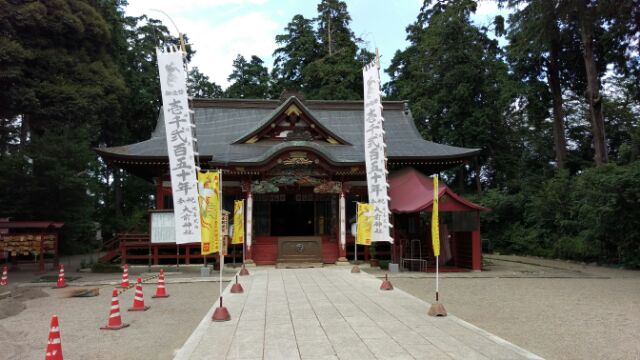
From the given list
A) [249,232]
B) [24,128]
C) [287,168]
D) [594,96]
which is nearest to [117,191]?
[24,128]

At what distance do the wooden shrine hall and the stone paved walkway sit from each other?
710cm

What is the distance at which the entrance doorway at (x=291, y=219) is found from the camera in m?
20.3

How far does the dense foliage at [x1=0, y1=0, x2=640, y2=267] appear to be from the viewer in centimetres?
1891

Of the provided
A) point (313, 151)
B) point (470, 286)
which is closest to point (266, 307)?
point (470, 286)

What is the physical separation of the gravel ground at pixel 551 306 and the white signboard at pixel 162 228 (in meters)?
8.41

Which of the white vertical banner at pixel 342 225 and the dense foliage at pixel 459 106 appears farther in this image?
the dense foliage at pixel 459 106

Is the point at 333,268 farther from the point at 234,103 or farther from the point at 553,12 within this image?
the point at 553,12

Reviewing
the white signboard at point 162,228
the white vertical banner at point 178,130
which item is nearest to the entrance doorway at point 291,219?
the white signboard at point 162,228

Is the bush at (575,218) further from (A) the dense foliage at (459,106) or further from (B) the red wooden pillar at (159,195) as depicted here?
(B) the red wooden pillar at (159,195)

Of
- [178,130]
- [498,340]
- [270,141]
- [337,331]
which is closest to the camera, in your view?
[498,340]

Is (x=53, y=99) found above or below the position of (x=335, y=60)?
below

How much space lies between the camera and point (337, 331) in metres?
6.18

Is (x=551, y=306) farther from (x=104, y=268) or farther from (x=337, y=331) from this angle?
(x=104, y=268)

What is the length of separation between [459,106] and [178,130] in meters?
19.8
